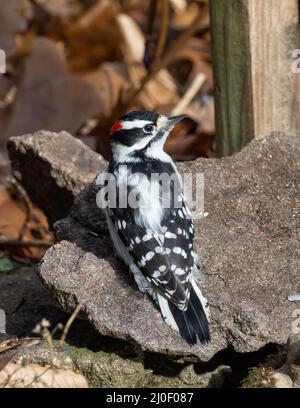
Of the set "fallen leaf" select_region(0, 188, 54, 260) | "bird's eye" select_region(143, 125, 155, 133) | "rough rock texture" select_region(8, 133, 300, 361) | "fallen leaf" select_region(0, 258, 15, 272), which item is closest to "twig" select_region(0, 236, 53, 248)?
"fallen leaf" select_region(0, 188, 54, 260)

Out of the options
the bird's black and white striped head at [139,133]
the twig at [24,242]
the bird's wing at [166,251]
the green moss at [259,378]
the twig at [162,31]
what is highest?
the twig at [162,31]

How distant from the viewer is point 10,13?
27.8 ft

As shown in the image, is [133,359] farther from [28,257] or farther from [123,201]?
[28,257]

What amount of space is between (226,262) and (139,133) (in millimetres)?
→ 826

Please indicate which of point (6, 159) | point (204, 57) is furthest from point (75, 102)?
point (204, 57)

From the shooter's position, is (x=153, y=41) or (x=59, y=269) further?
(x=153, y=41)

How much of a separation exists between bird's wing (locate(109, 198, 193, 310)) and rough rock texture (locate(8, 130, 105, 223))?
1025 mm

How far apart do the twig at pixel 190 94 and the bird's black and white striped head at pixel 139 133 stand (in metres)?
3.21

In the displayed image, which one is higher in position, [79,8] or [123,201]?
[79,8]

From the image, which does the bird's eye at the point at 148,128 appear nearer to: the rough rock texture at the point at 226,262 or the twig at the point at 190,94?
the rough rock texture at the point at 226,262

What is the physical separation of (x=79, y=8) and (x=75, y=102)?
241 cm

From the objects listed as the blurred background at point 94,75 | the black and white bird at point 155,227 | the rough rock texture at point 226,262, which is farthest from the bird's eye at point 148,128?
the blurred background at point 94,75

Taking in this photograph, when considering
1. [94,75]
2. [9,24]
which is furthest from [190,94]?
[9,24]

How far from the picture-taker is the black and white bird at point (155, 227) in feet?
15.5
